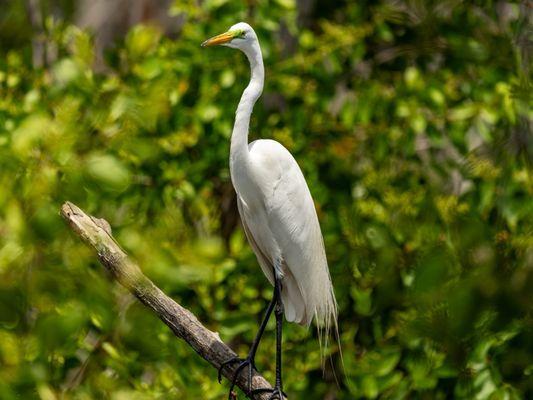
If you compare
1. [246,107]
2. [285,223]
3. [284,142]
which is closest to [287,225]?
[285,223]

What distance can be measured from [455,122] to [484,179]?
0.93 ft

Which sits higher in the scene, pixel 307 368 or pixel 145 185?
pixel 145 185

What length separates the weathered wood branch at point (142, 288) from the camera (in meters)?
1.53

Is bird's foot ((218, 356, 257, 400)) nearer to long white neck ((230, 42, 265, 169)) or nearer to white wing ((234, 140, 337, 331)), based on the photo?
white wing ((234, 140, 337, 331))

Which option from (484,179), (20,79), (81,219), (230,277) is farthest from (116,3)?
(81,219)

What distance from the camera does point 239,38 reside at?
1.67m

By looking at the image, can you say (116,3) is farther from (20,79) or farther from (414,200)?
(414,200)

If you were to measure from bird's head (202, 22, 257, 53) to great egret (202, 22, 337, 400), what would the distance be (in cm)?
3

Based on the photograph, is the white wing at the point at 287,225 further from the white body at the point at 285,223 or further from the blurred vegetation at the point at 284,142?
the blurred vegetation at the point at 284,142

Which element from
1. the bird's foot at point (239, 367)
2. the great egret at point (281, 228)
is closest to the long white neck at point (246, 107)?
the great egret at point (281, 228)

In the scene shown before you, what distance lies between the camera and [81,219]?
5.10 ft

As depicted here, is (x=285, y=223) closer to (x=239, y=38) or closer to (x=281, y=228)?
(x=281, y=228)

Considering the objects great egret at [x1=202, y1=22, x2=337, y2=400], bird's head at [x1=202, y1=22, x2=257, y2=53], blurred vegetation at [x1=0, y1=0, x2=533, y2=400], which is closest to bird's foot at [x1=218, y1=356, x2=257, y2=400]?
great egret at [x1=202, y1=22, x2=337, y2=400]

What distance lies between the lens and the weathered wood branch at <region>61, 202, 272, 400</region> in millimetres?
1526
